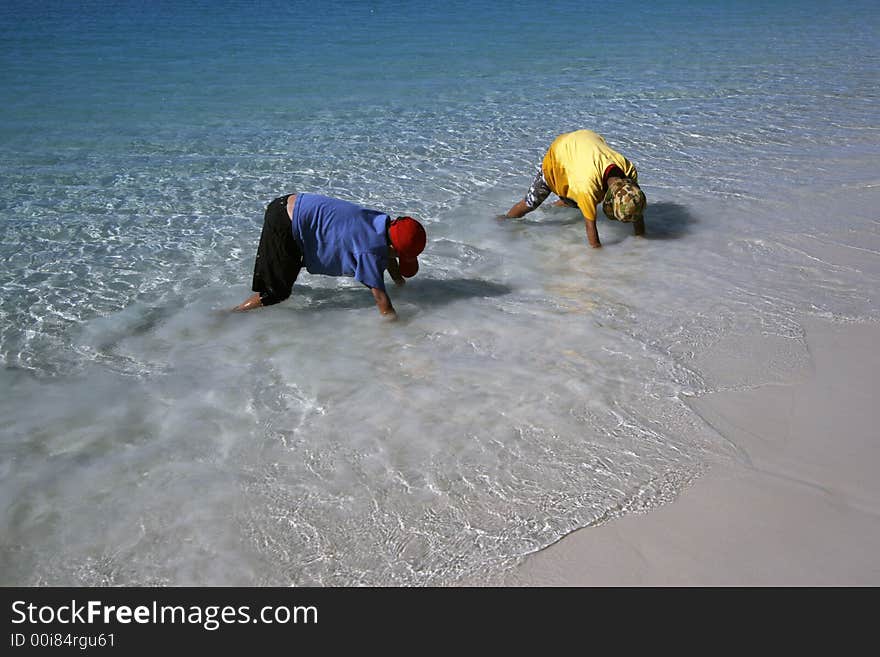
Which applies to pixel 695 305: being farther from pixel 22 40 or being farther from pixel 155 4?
pixel 155 4

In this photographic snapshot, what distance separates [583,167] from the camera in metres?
6.25

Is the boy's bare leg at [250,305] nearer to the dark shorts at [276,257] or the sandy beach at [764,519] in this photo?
the dark shorts at [276,257]

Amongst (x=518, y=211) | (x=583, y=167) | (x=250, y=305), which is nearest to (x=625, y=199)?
(x=583, y=167)

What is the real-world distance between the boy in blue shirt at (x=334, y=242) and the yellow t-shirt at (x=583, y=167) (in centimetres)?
176

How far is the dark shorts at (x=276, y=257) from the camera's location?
16.7 ft

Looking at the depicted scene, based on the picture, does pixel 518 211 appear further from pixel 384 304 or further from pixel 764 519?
pixel 764 519

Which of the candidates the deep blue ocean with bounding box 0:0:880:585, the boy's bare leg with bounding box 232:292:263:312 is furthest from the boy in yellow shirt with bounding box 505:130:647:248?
the boy's bare leg with bounding box 232:292:263:312

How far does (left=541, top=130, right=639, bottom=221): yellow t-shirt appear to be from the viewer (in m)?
6.19

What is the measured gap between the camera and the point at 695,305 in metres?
5.45

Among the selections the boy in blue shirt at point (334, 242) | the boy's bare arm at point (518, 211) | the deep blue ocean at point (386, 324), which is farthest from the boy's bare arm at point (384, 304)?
the boy's bare arm at point (518, 211)

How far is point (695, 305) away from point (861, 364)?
1154 millimetres

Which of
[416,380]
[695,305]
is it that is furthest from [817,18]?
[416,380]

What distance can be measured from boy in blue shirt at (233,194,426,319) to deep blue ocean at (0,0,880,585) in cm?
36
